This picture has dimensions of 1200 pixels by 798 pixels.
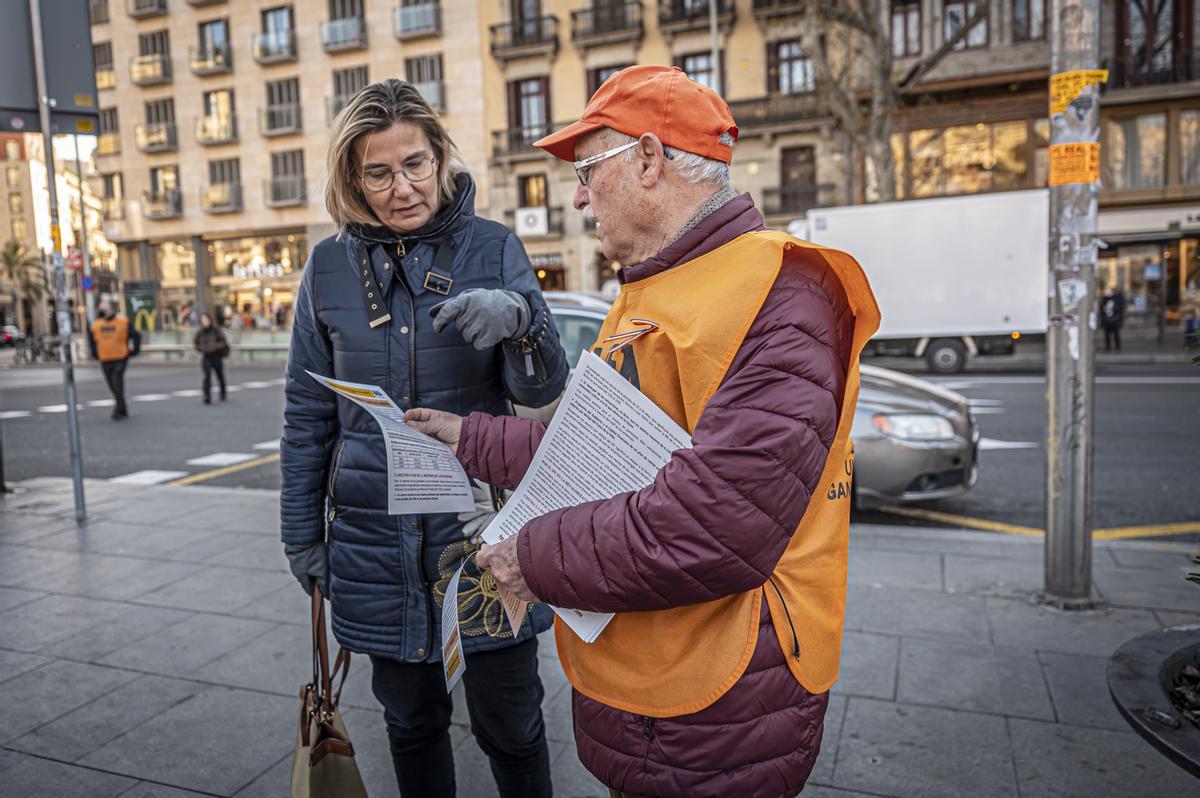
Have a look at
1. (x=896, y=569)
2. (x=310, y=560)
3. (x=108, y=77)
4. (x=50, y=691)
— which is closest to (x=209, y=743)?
(x=50, y=691)

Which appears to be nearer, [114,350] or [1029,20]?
[114,350]

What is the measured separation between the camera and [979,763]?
2850mm

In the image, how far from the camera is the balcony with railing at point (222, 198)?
3681 centimetres

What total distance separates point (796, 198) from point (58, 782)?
1182 inches

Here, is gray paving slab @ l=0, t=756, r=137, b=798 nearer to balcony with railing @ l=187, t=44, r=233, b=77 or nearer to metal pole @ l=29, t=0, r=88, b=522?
metal pole @ l=29, t=0, r=88, b=522

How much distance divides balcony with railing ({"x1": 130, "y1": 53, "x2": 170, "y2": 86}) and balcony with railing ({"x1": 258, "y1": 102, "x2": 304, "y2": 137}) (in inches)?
221

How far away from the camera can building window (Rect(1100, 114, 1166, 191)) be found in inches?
1037

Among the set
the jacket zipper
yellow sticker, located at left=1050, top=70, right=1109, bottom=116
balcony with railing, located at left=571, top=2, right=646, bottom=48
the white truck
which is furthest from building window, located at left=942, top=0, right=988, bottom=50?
the jacket zipper

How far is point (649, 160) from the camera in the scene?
149 cm

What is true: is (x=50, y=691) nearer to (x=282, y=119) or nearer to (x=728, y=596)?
(x=728, y=596)

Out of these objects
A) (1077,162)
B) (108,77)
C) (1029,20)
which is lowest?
(1077,162)

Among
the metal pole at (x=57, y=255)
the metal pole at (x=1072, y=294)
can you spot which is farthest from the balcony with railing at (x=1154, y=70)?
the metal pole at (x=57, y=255)

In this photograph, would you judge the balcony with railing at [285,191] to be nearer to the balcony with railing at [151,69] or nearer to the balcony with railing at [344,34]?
the balcony with railing at [344,34]

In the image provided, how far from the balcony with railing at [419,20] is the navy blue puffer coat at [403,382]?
34.5 meters
